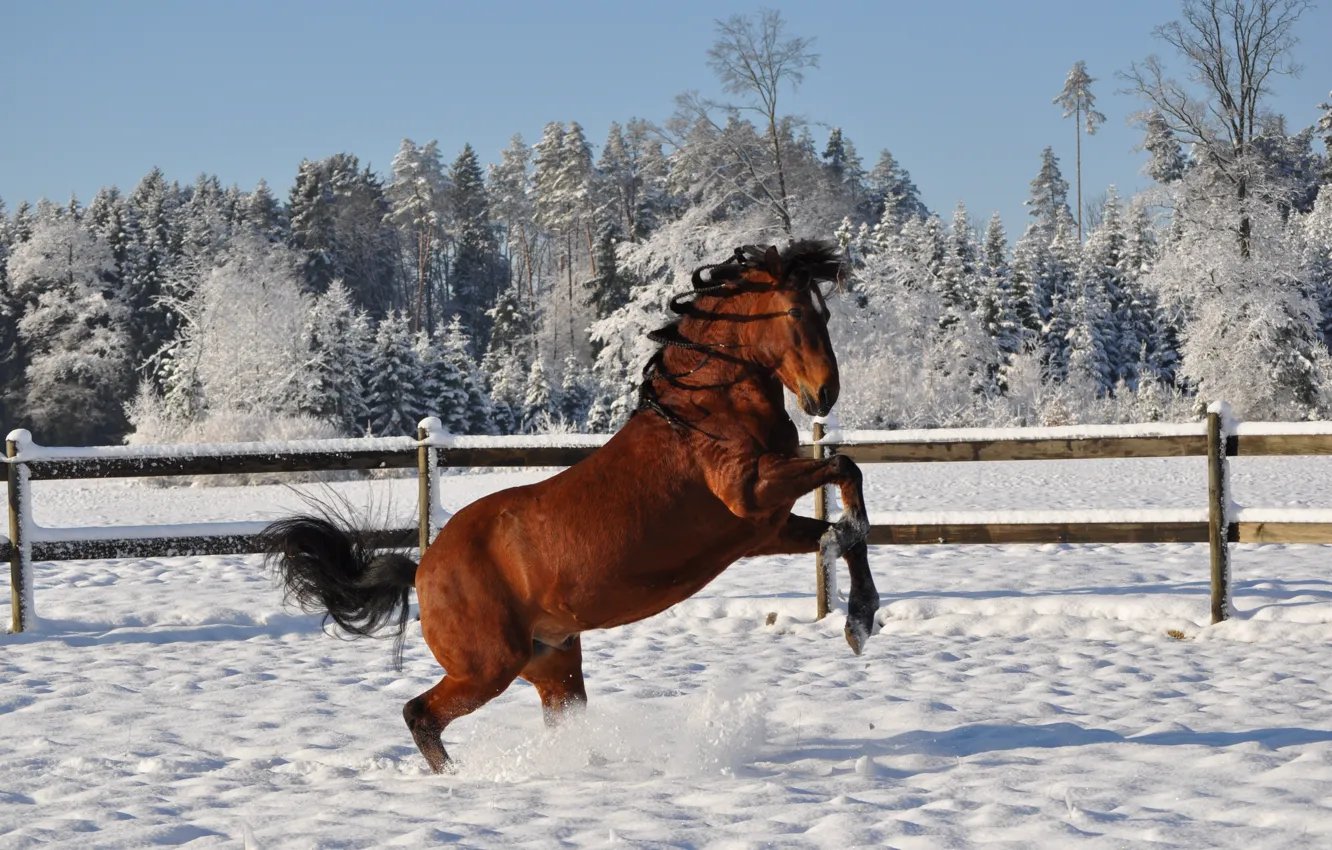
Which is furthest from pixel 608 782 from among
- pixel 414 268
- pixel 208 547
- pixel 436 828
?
pixel 414 268

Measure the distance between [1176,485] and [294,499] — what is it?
13.4 m

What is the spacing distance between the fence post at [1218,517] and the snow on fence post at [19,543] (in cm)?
737

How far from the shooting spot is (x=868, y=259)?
39.8m

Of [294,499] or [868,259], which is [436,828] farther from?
[868,259]

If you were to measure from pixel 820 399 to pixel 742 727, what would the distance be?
1.55m

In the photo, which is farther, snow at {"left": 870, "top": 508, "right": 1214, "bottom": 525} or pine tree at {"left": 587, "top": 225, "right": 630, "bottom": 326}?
pine tree at {"left": 587, "top": 225, "right": 630, "bottom": 326}

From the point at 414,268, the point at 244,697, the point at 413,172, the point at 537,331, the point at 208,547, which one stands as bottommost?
the point at 244,697

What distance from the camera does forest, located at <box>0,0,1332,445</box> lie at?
25.0 meters

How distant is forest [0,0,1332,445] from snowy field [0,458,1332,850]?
1.68 meters

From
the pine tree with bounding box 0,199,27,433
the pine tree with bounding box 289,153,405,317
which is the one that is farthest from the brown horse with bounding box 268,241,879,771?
the pine tree with bounding box 289,153,405,317

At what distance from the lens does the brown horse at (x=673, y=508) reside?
3826 millimetres

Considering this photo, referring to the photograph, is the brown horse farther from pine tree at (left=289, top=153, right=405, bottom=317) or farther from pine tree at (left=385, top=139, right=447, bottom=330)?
pine tree at (left=385, top=139, right=447, bottom=330)

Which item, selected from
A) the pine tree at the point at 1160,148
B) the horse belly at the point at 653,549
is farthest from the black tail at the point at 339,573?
the pine tree at the point at 1160,148

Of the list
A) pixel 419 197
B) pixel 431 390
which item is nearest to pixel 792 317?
pixel 431 390
